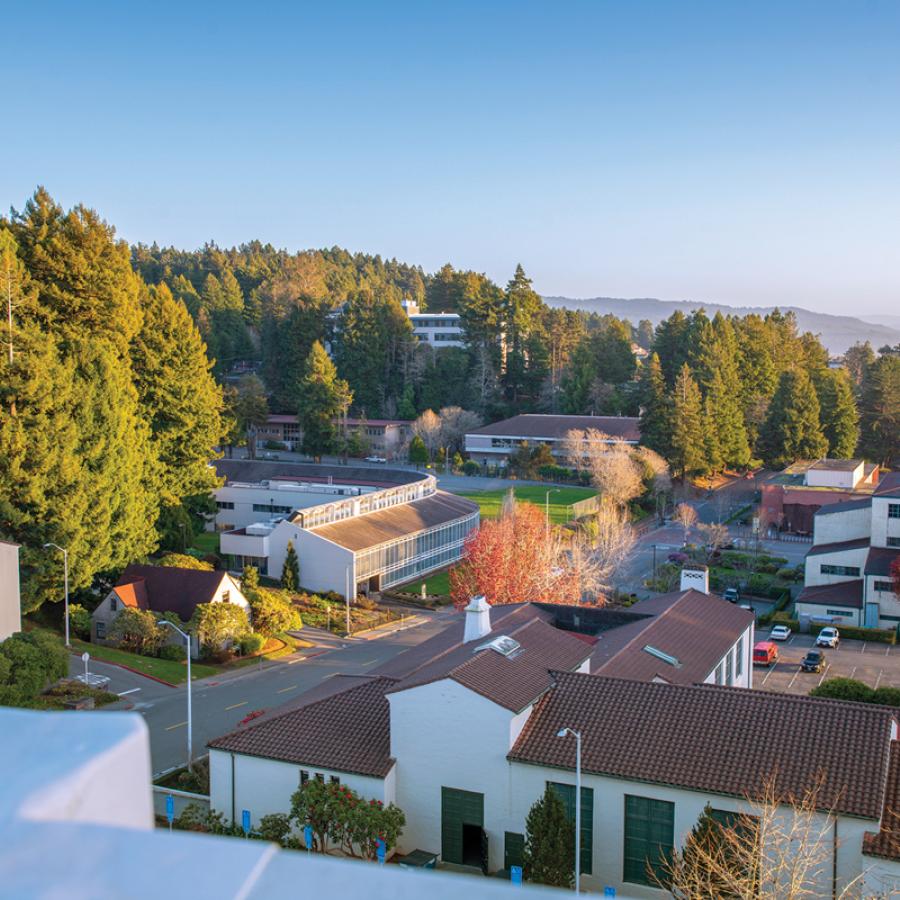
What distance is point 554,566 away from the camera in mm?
39719

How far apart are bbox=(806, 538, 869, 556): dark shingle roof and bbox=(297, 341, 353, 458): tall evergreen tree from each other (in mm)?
43362

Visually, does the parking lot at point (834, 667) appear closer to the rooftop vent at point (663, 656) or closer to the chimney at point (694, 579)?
the chimney at point (694, 579)

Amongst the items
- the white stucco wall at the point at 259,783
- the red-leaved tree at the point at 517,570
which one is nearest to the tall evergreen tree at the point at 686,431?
the red-leaved tree at the point at 517,570

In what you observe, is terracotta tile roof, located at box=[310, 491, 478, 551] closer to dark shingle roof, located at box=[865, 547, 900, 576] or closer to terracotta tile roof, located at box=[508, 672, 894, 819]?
dark shingle roof, located at box=[865, 547, 900, 576]

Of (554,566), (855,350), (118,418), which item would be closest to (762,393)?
(855,350)

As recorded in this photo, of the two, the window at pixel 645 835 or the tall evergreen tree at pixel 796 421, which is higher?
the tall evergreen tree at pixel 796 421

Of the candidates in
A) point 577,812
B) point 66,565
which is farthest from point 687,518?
point 577,812

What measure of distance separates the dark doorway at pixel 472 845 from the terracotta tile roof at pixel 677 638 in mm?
5818

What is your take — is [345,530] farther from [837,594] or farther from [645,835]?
[645,835]

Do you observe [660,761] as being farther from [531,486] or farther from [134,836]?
[531,486]

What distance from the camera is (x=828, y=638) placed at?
38031mm

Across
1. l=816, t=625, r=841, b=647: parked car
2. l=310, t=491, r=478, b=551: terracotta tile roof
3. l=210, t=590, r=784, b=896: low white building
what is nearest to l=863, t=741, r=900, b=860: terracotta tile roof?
l=210, t=590, r=784, b=896: low white building

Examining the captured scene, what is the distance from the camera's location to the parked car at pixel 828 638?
3800 cm

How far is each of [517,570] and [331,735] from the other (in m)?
18.7
